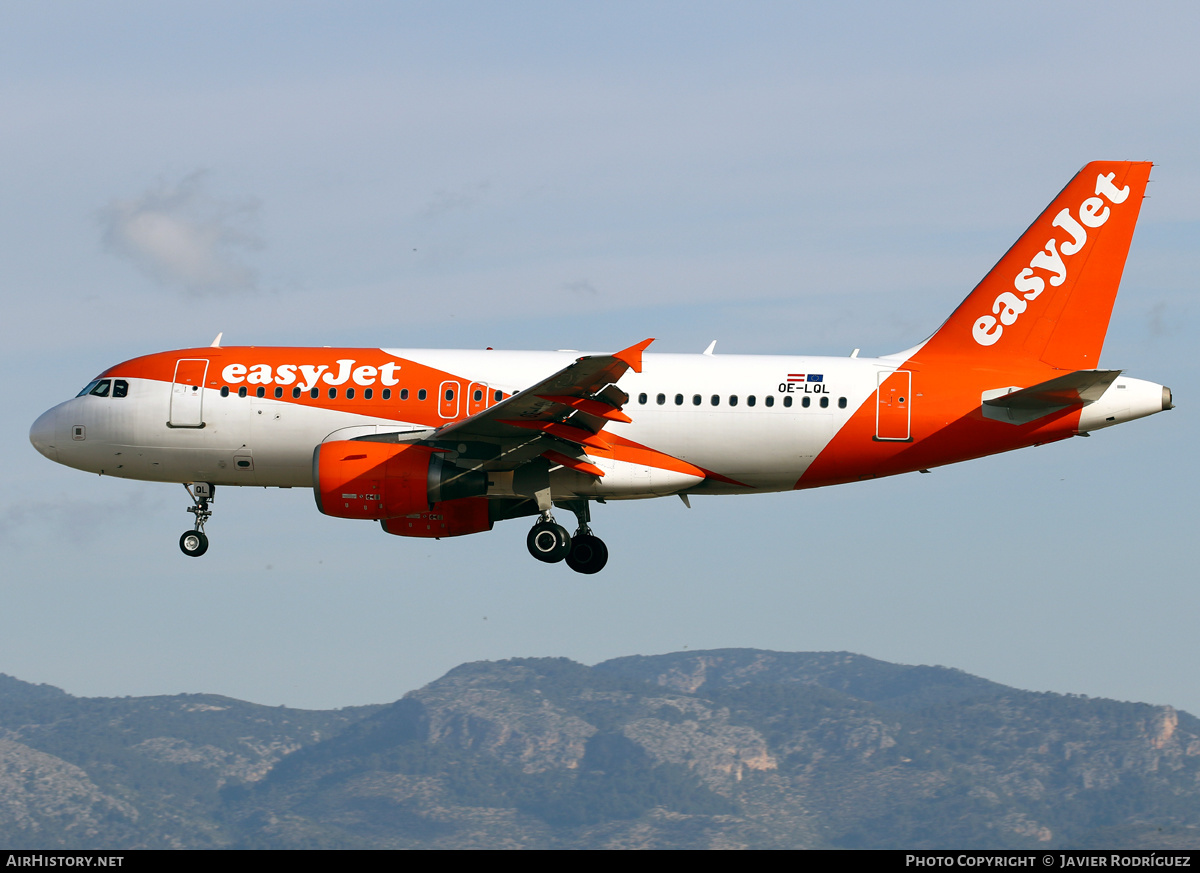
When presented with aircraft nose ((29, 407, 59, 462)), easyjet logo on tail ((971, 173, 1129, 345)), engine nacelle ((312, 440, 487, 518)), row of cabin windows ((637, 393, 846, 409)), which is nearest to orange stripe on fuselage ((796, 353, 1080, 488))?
row of cabin windows ((637, 393, 846, 409))

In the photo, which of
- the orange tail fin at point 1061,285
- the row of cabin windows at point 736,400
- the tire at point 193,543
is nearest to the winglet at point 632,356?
the row of cabin windows at point 736,400

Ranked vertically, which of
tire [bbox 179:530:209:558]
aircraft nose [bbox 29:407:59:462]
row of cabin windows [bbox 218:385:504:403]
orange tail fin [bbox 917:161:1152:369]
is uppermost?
orange tail fin [bbox 917:161:1152:369]

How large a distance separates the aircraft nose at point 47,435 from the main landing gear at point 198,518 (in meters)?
4.31

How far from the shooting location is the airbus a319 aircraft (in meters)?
39.3

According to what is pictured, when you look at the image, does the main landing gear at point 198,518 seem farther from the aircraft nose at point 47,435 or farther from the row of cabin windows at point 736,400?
the row of cabin windows at point 736,400

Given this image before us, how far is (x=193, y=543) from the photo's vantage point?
4281 cm

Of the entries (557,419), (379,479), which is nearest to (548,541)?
(557,419)

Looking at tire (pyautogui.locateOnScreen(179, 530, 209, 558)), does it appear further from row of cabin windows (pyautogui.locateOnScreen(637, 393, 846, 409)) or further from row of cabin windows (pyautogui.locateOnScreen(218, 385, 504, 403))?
row of cabin windows (pyautogui.locateOnScreen(637, 393, 846, 409))

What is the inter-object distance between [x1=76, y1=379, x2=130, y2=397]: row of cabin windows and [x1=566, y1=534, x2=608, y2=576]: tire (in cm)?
1411

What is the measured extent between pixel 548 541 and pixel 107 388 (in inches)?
553

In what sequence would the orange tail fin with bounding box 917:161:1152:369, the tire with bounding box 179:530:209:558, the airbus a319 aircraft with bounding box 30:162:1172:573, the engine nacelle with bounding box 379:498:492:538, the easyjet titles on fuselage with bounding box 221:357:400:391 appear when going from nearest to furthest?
the airbus a319 aircraft with bounding box 30:162:1172:573
the easyjet titles on fuselage with bounding box 221:357:400:391
the orange tail fin with bounding box 917:161:1152:369
the engine nacelle with bounding box 379:498:492:538
the tire with bounding box 179:530:209:558
